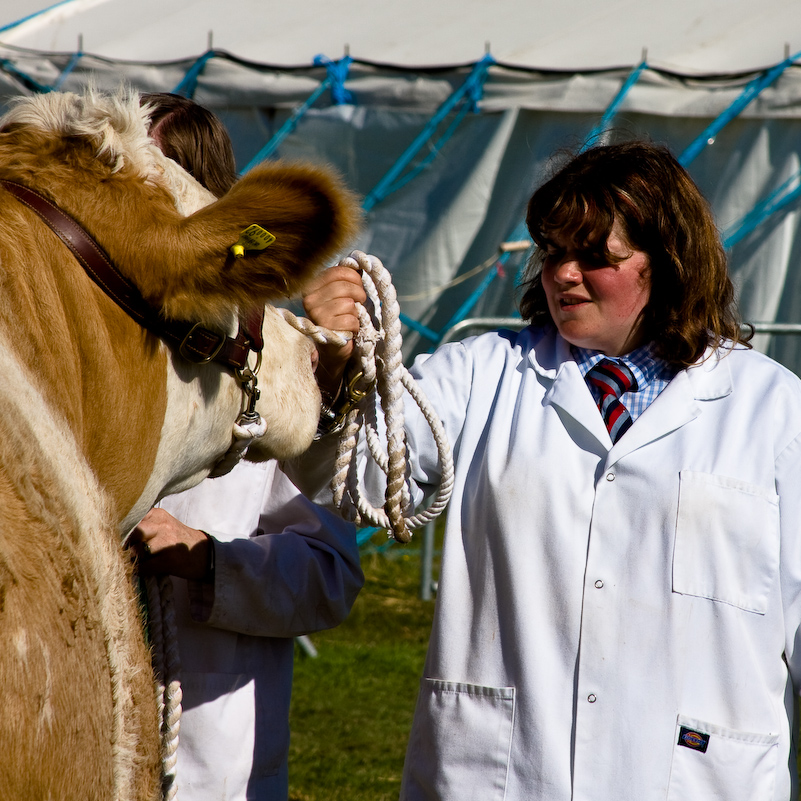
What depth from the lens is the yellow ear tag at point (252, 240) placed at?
141 centimetres

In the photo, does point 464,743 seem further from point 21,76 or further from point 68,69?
point 21,76

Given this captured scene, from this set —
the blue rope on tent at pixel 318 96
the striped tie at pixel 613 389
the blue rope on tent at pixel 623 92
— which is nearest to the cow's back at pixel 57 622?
the striped tie at pixel 613 389

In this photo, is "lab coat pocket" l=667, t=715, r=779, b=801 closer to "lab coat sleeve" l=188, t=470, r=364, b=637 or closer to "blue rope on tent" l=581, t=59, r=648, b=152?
"lab coat sleeve" l=188, t=470, r=364, b=637

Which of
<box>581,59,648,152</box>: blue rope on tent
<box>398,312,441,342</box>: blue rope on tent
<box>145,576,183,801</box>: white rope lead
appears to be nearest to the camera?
<box>145,576,183,801</box>: white rope lead

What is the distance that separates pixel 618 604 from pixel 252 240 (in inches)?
45.2

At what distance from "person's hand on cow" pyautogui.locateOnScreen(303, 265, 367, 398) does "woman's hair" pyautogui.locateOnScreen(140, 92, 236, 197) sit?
13.8 inches

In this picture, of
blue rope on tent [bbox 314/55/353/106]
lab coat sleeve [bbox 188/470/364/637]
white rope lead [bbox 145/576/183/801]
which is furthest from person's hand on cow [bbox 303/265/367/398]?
blue rope on tent [bbox 314/55/353/106]

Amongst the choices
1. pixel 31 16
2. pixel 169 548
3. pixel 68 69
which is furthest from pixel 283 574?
pixel 31 16

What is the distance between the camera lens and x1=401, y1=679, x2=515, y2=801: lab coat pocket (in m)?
2.07

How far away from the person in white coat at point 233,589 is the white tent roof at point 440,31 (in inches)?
229

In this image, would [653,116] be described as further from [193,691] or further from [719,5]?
[193,691]

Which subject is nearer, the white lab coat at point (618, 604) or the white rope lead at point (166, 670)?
the white rope lead at point (166, 670)

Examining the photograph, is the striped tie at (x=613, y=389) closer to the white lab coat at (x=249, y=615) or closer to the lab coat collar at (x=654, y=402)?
the lab coat collar at (x=654, y=402)

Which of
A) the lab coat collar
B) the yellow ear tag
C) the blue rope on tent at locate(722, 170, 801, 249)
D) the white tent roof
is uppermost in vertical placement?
the white tent roof
